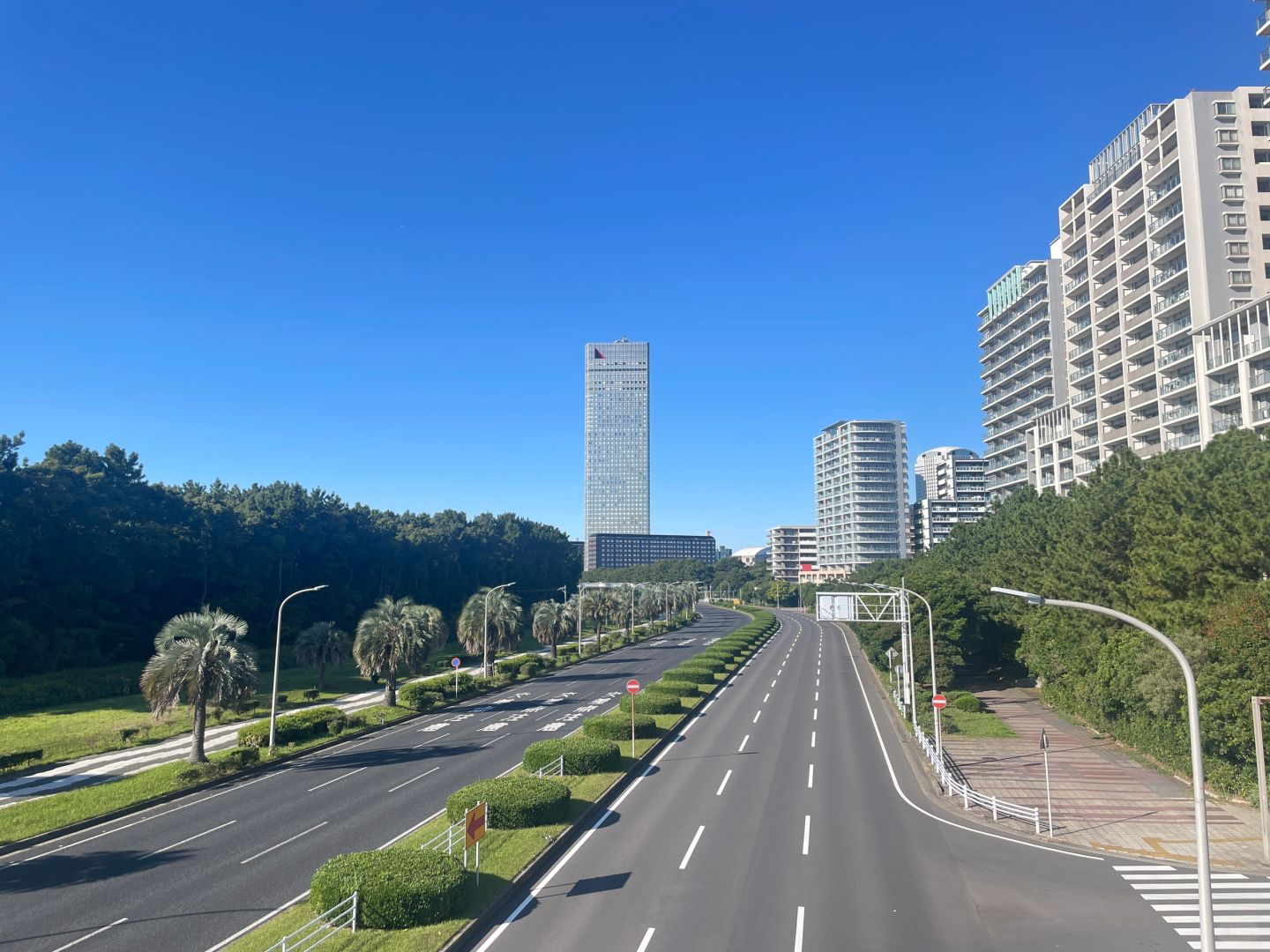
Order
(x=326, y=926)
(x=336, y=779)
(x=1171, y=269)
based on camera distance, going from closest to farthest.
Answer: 1. (x=326, y=926)
2. (x=336, y=779)
3. (x=1171, y=269)

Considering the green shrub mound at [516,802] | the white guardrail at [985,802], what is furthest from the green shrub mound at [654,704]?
the green shrub mound at [516,802]

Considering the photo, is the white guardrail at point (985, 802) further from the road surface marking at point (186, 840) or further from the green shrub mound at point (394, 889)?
the road surface marking at point (186, 840)

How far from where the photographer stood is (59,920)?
16.6m

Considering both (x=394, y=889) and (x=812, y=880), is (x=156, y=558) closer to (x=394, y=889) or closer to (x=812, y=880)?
(x=394, y=889)

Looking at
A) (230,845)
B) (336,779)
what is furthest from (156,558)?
(230,845)

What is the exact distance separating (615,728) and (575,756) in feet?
21.9

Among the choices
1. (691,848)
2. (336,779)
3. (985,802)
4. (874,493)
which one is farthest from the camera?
(874,493)

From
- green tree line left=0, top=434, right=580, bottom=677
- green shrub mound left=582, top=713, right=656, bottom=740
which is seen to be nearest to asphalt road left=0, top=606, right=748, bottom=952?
green shrub mound left=582, top=713, right=656, bottom=740

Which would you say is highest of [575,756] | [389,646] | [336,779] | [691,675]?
[389,646]

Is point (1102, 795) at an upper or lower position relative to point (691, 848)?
lower

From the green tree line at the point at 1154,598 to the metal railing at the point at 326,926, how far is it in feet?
87.6

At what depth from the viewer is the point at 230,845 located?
21812mm

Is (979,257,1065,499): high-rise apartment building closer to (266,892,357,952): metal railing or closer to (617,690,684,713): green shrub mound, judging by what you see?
(617,690,684,713): green shrub mound

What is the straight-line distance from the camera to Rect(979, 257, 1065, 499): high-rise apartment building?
9129cm
